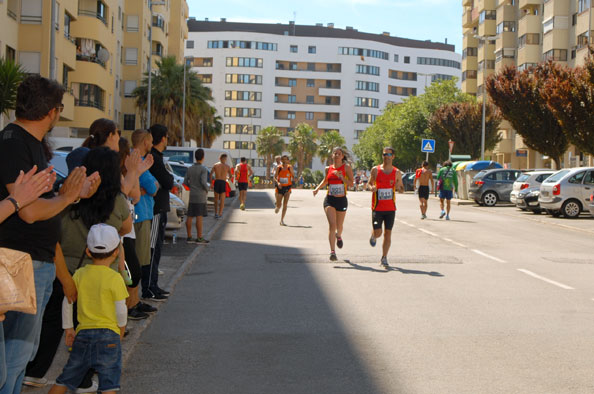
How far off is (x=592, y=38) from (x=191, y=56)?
84966 mm

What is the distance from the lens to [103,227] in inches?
195

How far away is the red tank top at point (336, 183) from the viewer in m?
13.9

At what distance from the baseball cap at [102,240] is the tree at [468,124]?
202 ft

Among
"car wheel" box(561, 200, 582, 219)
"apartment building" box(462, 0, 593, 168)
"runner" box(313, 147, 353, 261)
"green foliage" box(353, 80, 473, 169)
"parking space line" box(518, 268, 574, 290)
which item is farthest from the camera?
"green foliage" box(353, 80, 473, 169)

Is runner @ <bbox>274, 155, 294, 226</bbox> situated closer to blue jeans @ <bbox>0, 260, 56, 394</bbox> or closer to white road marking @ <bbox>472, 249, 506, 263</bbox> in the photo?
Result: white road marking @ <bbox>472, 249, 506, 263</bbox>

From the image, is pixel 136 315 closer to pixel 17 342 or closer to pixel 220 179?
pixel 17 342

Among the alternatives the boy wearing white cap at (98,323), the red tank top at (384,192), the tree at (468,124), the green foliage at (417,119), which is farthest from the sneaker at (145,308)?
the green foliage at (417,119)

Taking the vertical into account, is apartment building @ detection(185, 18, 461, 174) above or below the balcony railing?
above

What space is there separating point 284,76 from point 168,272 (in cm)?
12038

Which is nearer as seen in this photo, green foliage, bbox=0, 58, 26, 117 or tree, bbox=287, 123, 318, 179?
green foliage, bbox=0, 58, 26, 117

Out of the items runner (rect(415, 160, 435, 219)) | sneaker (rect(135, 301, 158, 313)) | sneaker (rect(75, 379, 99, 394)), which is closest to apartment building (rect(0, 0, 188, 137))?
runner (rect(415, 160, 435, 219))

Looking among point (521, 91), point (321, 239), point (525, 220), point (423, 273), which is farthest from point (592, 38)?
point (423, 273)

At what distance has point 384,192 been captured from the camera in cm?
1323

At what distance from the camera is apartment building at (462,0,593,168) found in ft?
188
